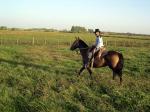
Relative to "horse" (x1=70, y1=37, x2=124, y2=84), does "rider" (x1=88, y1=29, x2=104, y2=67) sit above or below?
above

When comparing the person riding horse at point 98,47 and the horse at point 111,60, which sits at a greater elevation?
the person riding horse at point 98,47

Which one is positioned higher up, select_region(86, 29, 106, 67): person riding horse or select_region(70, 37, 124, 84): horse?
select_region(86, 29, 106, 67): person riding horse

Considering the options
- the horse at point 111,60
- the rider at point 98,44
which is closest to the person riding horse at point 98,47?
the rider at point 98,44

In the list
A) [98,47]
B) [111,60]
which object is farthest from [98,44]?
[111,60]

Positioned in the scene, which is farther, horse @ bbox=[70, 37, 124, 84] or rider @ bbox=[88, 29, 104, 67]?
rider @ bbox=[88, 29, 104, 67]

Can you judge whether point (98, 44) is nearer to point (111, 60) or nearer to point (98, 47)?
point (98, 47)

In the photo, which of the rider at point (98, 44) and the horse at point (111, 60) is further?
the rider at point (98, 44)

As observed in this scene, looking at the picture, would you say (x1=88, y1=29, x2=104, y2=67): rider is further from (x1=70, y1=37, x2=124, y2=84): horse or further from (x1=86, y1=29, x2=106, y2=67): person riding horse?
(x1=70, y1=37, x2=124, y2=84): horse

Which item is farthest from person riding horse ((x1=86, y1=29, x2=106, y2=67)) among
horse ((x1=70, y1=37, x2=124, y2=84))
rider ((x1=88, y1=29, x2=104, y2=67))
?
horse ((x1=70, y1=37, x2=124, y2=84))

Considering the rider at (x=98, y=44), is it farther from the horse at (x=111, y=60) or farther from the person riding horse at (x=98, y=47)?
the horse at (x=111, y=60)

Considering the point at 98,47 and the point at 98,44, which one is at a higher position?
the point at 98,44

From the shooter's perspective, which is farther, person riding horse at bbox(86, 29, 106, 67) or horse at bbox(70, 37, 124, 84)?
person riding horse at bbox(86, 29, 106, 67)

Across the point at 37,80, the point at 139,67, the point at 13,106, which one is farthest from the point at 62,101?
the point at 139,67

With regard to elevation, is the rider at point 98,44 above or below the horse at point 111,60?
above
